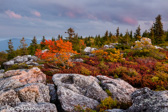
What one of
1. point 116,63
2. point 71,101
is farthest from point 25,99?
point 116,63

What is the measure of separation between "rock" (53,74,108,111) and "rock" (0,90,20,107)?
2.09 meters

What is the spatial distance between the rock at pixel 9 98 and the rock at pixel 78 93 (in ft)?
6.86

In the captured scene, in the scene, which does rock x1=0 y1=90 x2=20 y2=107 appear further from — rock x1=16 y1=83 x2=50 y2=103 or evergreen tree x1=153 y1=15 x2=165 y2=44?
evergreen tree x1=153 y1=15 x2=165 y2=44

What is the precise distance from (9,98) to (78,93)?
3.76 m

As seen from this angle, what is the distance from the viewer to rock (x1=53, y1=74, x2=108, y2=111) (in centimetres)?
592

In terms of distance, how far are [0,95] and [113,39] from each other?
7219 centimetres

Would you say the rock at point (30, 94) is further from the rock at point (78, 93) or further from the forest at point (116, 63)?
the forest at point (116, 63)

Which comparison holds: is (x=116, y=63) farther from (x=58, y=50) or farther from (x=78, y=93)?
(x=78, y=93)

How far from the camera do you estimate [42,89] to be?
6742 millimetres

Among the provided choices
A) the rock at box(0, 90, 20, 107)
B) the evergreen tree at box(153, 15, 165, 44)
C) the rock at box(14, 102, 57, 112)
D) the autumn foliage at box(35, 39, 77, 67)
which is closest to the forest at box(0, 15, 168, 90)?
the autumn foliage at box(35, 39, 77, 67)

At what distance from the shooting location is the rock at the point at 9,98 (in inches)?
202

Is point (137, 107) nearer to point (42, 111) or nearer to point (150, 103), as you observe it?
point (150, 103)

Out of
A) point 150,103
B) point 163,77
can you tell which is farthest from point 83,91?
point 163,77

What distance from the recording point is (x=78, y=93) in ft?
23.7
